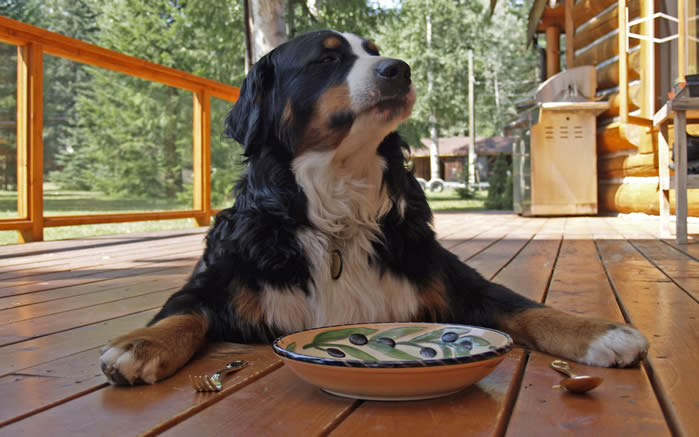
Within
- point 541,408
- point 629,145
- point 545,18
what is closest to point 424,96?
point 545,18

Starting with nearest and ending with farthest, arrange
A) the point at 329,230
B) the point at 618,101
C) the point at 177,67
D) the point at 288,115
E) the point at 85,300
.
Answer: the point at 329,230 → the point at 288,115 → the point at 85,300 → the point at 618,101 → the point at 177,67

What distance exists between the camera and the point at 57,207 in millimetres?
5676

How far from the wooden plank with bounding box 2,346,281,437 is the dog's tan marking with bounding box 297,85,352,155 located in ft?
2.48

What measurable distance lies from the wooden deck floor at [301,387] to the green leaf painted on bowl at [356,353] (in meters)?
0.12

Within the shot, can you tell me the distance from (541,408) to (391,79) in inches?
43.4

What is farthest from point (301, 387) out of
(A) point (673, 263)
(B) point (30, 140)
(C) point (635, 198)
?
(C) point (635, 198)

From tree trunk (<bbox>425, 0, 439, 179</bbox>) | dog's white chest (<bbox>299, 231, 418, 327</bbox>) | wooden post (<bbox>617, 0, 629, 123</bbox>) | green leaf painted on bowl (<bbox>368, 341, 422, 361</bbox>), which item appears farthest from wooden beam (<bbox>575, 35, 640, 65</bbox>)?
tree trunk (<bbox>425, 0, 439, 179</bbox>)

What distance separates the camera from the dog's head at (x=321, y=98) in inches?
79.2

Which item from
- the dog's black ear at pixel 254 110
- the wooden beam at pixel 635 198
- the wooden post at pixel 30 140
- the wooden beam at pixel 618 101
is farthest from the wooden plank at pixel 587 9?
the dog's black ear at pixel 254 110

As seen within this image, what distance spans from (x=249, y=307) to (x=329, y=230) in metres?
0.34

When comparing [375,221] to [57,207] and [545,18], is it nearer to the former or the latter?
[57,207]

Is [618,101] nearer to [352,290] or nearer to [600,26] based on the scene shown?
[600,26]

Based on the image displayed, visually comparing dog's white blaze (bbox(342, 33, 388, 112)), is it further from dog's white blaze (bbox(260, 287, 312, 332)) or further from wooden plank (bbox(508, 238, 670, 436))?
wooden plank (bbox(508, 238, 670, 436))

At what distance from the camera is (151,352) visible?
1.57 m
